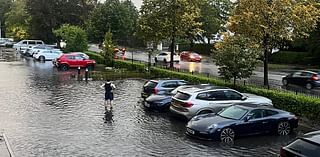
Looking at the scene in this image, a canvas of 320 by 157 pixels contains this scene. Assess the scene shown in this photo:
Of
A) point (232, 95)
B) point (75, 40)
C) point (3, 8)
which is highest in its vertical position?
point (3, 8)

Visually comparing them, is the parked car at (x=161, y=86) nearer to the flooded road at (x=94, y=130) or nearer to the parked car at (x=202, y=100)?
the flooded road at (x=94, y=130)

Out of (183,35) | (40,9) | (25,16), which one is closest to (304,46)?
(183,35)

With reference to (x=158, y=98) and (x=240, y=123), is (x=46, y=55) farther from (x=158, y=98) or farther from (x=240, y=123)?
(x=240, y=123)

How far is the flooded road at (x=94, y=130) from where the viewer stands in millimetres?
14820

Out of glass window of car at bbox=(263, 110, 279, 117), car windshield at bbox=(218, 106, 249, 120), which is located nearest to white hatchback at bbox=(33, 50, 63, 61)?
car windshield at bbox=(218, 106, 249, 120)

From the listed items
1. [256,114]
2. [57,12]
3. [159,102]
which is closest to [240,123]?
[256,114]

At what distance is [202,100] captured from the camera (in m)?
19.0

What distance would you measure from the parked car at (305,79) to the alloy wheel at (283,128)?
548 inches

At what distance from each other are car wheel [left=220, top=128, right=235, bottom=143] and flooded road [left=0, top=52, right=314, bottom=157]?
323 mm

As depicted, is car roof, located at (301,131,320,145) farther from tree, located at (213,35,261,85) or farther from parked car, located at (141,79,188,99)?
tree, located at (213,35,261,85)

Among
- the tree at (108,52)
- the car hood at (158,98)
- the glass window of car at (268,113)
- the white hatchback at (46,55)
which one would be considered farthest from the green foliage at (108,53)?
the glass window of car at (268,113)

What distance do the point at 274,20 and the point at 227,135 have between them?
11.1 m

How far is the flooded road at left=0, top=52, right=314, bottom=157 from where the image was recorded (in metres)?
14.8

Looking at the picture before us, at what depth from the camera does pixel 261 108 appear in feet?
55.5
